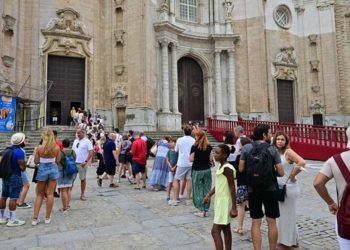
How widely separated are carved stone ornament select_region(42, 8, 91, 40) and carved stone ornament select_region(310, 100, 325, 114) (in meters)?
20.7

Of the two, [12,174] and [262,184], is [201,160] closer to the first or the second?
[262,184]

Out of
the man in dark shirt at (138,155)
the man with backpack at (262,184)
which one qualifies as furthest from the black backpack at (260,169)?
the man in dark shirt at (138,155)

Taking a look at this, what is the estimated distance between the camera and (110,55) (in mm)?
22125

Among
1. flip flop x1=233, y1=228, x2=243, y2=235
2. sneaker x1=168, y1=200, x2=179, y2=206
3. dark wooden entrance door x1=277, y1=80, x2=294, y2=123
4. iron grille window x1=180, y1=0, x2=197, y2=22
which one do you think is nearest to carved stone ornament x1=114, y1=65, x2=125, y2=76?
iron grille window x1=180, y1=0, x2=197, y2=22

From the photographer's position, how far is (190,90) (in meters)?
25.8

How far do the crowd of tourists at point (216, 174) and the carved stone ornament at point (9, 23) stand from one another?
12.7 m

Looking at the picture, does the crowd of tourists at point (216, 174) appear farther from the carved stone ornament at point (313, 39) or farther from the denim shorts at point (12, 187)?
the carved stone ornament at point (313, 39)

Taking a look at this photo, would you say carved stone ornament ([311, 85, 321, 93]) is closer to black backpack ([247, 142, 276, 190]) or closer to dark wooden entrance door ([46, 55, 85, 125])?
dark wooden entrance door ([46, 55, 85, 125])

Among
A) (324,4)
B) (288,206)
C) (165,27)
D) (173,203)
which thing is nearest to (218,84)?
(165,27)

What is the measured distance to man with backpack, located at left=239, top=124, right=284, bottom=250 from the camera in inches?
151

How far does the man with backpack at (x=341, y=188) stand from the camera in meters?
2.48

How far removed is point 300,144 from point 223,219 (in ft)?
46.2

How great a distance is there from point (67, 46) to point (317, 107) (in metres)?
22.1

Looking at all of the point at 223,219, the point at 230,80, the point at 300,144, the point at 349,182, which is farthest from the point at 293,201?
the point at 230,80
